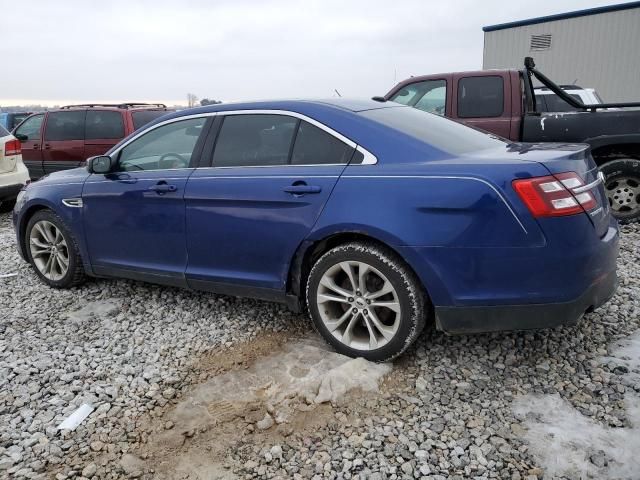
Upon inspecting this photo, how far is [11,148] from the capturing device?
7715 millimetres

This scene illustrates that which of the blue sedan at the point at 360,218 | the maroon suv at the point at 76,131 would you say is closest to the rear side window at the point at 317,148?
the blue sedan at the point at 360,218

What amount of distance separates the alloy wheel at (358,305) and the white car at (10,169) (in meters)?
6.17

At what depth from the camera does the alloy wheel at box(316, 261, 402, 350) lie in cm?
308

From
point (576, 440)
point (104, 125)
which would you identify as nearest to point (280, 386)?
point (576, 440)

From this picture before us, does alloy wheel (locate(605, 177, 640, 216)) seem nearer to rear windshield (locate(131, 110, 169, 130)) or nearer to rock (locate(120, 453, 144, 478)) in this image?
rock (locate(120, 453, 144, 478))

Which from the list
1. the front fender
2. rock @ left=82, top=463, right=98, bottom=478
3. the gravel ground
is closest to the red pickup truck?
the gravel ground

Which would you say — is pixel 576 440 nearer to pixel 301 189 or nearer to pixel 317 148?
pixel 301 189

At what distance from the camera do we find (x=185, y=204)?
12.1ft

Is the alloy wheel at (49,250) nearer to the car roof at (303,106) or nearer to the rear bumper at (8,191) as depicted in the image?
the car roof at (303,106)

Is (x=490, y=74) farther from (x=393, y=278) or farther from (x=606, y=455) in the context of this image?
(x=606, y=455)

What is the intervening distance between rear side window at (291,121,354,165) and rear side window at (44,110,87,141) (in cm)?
732

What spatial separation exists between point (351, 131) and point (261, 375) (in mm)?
1485

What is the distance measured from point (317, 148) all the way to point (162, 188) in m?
1.17

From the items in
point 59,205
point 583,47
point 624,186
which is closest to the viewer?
point 59,205
